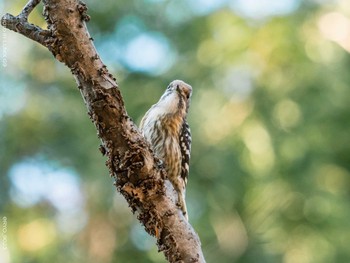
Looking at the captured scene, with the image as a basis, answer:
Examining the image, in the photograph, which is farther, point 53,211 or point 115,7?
point 115,7

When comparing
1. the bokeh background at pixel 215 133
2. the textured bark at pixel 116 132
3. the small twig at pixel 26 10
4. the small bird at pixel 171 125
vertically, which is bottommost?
the textured bark at pixel 116 132

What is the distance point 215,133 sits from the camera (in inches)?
328

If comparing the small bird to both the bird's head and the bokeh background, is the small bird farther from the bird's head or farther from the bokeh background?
the bokeh background

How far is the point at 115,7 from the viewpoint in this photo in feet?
30.6

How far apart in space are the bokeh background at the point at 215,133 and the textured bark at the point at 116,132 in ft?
15.5

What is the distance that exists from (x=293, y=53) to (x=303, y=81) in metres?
0.33

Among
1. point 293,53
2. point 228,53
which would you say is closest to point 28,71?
point 228,53

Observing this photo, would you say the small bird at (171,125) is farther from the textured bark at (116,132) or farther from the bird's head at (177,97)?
the textured bark at (116,132)

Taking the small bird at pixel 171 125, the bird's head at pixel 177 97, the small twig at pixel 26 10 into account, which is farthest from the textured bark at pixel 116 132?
the bird's head at pixel 177 97

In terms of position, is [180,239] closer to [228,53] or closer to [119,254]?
[119,254]

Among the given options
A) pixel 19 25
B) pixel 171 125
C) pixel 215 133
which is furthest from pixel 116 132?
pixel 215 133

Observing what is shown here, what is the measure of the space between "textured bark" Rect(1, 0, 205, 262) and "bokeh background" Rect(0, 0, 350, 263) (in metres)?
4.73

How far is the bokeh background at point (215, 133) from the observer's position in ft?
26.3

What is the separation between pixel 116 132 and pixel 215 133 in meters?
5.45
